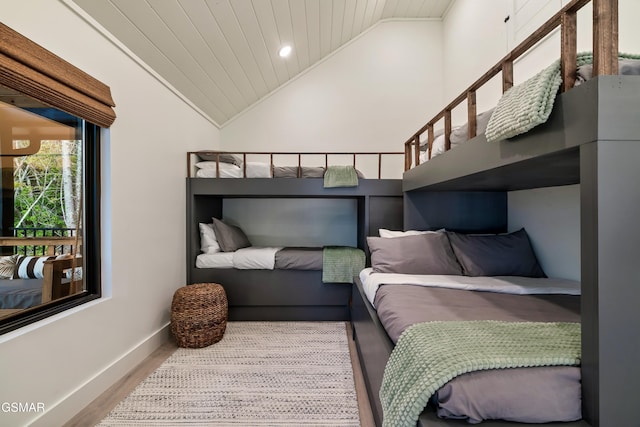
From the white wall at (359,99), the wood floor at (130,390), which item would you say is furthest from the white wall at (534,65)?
the wood floor at (130,390)

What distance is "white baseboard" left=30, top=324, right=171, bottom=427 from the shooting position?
139 centimetres

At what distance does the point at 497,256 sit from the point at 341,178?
4.85ft

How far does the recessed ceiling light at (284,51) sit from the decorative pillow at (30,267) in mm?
2639

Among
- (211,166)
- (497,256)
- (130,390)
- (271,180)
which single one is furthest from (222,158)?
(497,256)

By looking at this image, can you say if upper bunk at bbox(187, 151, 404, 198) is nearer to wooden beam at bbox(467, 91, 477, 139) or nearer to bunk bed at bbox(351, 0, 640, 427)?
wooden beam at bbox(467, 91, 477, 139)

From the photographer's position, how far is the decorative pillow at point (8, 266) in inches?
53.6

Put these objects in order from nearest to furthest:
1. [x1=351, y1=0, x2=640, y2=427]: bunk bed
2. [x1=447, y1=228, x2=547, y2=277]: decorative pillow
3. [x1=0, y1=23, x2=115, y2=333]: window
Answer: [x1=351, y1=0, x2=640, y2=427]: bunk bed → [x1=0, y1=23, x2=115, y2=333]: window → [x1=447, y1=228, x2=547, y2=277]: decorative pillow

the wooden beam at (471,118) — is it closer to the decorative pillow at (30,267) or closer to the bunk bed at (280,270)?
the bunk bed at (280,270)

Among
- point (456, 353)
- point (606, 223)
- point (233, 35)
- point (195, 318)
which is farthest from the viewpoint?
point (233, 35)

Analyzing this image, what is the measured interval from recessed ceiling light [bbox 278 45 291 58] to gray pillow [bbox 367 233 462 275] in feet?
7.26

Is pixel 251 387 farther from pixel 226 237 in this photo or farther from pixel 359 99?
pixel 359 99

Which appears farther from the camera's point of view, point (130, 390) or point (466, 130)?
point (130, 390)

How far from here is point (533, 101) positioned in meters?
0.89

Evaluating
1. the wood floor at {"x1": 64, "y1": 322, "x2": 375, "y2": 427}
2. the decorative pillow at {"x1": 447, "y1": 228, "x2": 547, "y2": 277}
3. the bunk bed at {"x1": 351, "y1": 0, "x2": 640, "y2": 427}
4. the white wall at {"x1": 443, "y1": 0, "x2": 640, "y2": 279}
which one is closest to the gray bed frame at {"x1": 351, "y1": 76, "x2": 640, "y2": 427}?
the bunk bed at {"x1": 351, "y1": 0, "x2": 640, "y2": 427}
